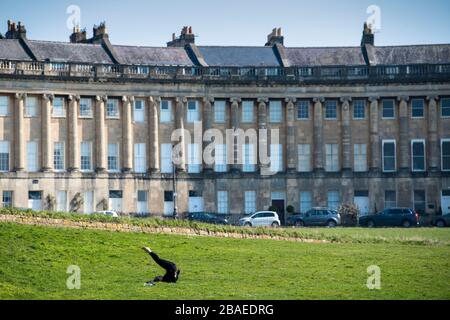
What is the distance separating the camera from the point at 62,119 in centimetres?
9281

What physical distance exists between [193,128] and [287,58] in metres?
10.2

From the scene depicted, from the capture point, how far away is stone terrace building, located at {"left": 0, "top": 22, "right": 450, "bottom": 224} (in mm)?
91750

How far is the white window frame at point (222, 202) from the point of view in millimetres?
95625

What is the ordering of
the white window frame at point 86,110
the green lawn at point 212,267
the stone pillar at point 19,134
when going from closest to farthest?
the green lawn at point 212,267, the stone pillar at point 19,134, the white window frame at point 86,110

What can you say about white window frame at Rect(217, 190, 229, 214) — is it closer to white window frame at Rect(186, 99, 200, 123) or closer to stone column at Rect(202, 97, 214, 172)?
stone column at Rect(202, 97, 214, 172)

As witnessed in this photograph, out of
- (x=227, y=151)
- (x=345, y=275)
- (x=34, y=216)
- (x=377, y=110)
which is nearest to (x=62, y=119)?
(x=227, y=151)

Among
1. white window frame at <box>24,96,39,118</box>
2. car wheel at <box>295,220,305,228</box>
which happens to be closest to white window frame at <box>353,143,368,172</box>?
car wheel at <box>295,220,305,228</box>

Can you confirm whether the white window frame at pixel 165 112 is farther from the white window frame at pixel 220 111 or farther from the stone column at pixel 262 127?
the stone column at pixel 262 127

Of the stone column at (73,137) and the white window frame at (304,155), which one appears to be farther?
the white window frame at (304,155)

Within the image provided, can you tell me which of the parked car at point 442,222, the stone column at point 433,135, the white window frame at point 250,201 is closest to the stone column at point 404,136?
the stone column at point 433,135

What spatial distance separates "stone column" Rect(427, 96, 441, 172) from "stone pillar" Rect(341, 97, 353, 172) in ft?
20.7

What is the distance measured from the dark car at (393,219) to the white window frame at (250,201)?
1196 centimetres

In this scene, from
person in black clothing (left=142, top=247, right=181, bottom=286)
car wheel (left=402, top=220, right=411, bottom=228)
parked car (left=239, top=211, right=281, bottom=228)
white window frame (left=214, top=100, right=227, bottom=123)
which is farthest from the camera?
white window frame (left=214, top=100, right=227, bottom=123)

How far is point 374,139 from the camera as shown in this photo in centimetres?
9744
